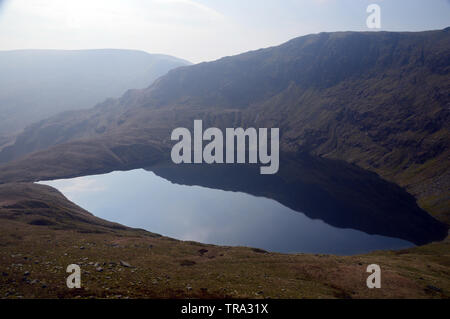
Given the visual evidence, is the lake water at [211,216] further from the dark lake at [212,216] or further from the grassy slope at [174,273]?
the grassy slope at [174,273]

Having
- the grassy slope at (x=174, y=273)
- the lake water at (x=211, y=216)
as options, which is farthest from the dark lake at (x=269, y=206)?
the grassy slope at (x=174, y=273)

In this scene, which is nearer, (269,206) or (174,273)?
(174,273)

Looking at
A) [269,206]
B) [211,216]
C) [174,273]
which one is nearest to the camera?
[174,273]

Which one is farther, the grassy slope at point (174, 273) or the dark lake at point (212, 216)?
the dark lake at point (212, 216)

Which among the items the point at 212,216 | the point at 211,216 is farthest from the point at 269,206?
the point at 211,216

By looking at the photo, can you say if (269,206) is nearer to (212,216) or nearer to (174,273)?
(212,216)

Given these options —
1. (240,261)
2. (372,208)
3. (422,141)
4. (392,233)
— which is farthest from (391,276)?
(422,141)
